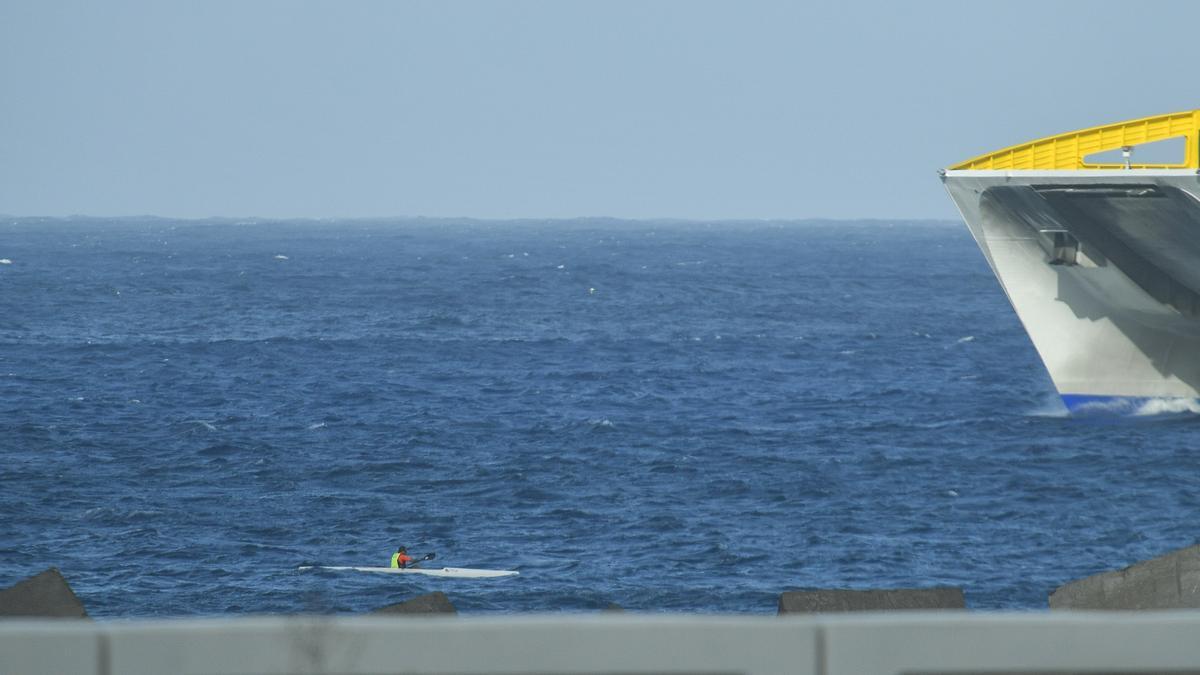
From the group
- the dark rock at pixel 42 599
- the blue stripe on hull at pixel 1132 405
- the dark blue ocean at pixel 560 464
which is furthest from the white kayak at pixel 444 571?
the blue stripe on hull at pixel 1132 405

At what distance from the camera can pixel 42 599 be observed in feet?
51.7

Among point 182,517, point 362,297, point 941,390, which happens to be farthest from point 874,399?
point 362,297

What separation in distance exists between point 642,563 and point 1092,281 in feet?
70.5

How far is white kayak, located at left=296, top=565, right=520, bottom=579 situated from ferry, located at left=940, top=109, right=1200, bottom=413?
18.9m

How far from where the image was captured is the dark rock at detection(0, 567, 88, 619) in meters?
15.6

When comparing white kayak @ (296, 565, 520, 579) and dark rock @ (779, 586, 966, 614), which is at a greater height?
dark rock @ (779, 586, 966, 614)

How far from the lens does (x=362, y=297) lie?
114688mm

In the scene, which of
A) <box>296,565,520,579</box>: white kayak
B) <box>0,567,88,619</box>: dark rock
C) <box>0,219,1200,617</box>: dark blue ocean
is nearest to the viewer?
<box>0,567,88,619</box>: dark rock

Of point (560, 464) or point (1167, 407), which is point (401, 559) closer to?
point (560, 464)

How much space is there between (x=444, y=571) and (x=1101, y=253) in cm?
2424

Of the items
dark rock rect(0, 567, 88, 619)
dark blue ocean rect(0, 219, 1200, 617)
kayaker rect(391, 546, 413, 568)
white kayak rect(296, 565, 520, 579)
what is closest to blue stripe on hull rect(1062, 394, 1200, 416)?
dark blue ocean rect(0, 219, 1200, 617)

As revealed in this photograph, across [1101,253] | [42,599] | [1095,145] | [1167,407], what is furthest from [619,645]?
[1167,407]

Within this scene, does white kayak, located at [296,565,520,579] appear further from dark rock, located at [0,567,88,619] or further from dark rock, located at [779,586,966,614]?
dark rock, located at [779,586,966,614]

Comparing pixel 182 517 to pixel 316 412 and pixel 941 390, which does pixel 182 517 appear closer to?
pixel 316 412
